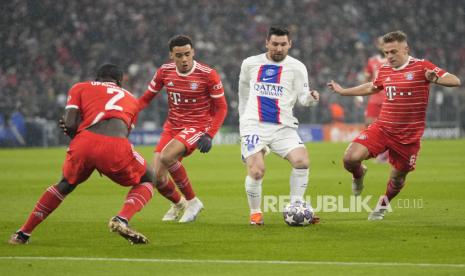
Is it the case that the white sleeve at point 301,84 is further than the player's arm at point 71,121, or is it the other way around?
the white sleeve at point 301,84

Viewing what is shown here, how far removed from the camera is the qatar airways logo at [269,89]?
1148 cm

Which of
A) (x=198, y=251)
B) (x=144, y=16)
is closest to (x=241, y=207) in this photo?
(x=198, y=251)

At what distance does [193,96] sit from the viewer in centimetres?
1219

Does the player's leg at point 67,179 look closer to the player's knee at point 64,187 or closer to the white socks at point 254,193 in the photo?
the player's knee at point 64,187

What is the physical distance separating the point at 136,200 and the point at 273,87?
2.80m

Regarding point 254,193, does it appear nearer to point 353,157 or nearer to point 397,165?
point 353,157

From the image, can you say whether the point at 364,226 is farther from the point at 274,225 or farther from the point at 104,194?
the point at 104,194

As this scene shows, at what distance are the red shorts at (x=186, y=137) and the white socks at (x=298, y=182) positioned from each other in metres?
1.44

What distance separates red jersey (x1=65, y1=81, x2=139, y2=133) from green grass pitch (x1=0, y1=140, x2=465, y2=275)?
124 cm

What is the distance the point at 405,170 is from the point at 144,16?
27.6 meters

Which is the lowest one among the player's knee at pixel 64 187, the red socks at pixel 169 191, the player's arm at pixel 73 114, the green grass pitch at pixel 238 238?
the green grass pitch at pixel 238 238

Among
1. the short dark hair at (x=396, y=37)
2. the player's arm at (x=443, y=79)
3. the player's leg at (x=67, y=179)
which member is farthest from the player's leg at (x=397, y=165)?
the player's leg at (x=67, y=179)

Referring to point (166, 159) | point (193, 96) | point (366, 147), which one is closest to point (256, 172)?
point (166, 159)

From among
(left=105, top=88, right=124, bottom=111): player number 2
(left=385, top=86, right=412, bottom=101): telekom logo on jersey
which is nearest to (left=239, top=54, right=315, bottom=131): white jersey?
(left=385, top=86, right=412, bottom=101): telekom logo on jersey
